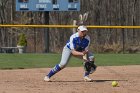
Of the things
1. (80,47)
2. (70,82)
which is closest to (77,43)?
(80,47)

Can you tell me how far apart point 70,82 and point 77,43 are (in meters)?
0.95

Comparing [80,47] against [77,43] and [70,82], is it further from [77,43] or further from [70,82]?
[70,82]

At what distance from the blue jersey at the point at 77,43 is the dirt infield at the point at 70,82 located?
0.78 m

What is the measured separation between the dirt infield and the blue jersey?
0.78m

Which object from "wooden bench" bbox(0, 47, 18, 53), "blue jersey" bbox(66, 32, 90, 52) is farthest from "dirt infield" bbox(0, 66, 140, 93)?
"wooden bench" bbox(0, 47, 18, 53)

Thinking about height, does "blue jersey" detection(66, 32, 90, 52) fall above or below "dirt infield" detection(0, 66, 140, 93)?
above

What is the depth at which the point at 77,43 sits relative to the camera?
408 inches

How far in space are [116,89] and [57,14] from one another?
19.3 meters

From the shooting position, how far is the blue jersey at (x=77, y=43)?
1028 centimetres

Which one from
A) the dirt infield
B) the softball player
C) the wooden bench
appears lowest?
the wooden bench

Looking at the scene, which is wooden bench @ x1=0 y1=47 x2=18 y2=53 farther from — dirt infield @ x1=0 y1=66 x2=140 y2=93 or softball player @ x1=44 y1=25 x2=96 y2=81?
softball player @ x1=44 y1=25 x2=96 y2=81

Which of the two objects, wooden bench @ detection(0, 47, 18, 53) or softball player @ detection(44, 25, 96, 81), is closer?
softball player @ detection(44, 25, 96, 81)

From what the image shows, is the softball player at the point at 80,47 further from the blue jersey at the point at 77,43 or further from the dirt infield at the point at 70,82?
the dirt infield at the point at 70,82

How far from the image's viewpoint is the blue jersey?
10.3 metres
